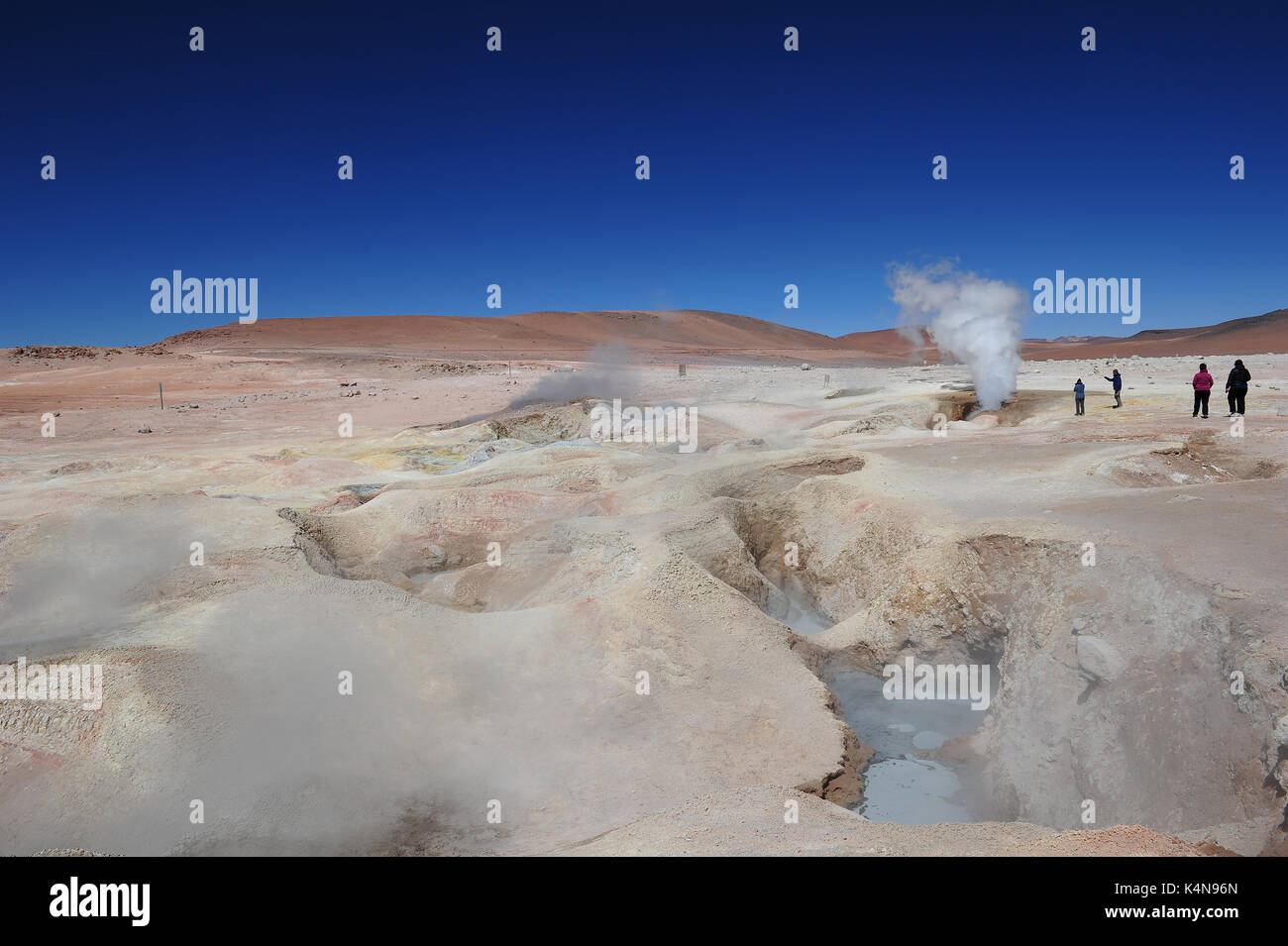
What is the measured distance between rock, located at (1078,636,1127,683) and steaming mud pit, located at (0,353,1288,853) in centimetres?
2

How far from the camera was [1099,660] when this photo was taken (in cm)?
598

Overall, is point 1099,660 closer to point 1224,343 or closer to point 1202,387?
point 1202,387

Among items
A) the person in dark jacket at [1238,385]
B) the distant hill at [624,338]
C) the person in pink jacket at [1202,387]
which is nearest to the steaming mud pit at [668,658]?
the person in dark jacket at [1238,385]

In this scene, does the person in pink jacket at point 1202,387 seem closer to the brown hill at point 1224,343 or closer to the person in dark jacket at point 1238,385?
the person in dark jacket at point 1238,385

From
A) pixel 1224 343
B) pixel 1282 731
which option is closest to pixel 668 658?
pixel 1282 731

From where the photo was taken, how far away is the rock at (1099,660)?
232 inches

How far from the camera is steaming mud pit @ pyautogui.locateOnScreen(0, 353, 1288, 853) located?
4781 millimetres

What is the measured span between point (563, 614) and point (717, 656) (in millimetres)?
1422

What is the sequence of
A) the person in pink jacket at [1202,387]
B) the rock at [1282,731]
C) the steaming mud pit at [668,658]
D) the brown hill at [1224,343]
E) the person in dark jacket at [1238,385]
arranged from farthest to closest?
the brown hill at [1224,343] → the person in pink jacket at [1202,387] → the person in dark jacket at [1238,385] → the steaming mud pit at [668,658] → the rock at [1282,731]

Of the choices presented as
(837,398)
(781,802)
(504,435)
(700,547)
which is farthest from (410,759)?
(837,398)

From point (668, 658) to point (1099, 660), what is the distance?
3.26 meters

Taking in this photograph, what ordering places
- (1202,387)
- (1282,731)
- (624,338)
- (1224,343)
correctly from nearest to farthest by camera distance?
(1282,731), (1202,387), (1224,343), (624,338)

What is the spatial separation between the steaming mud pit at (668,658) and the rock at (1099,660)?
0.08 ft

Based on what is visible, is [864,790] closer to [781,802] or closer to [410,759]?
[781,802]
